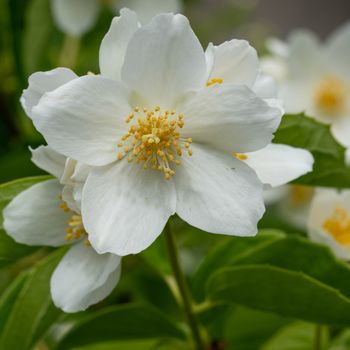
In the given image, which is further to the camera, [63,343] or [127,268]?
[127,268]

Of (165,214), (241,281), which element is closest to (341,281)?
(241,281)

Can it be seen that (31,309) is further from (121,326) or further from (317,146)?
(317,146)

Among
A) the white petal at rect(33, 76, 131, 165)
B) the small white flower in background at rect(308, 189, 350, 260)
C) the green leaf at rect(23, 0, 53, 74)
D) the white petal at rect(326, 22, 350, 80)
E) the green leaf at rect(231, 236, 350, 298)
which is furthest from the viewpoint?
the white petal at rect(326, 22, 350, 80)

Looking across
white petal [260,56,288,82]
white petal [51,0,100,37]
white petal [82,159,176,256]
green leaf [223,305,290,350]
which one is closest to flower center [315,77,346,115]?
→ white petal [260,56,288,82]

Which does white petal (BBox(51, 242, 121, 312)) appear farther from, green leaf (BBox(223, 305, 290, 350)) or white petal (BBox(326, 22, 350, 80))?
white petal (BBox(326, 22, 350, 80))

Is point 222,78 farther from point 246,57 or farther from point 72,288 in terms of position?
point 72,288

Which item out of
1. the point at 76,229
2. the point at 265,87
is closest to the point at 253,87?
the point at 265,87
